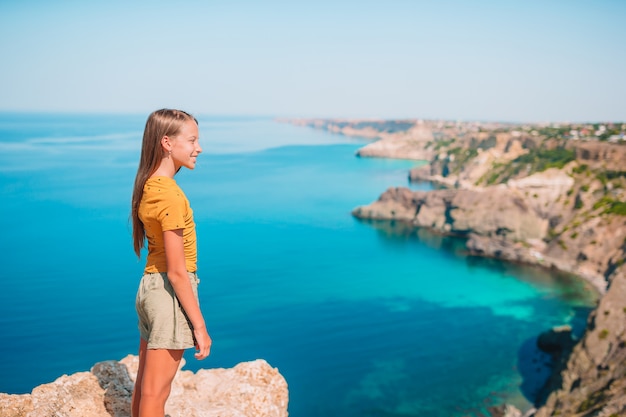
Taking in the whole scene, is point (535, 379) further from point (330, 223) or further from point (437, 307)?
point (330, 223)

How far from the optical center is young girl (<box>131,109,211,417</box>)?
357cm

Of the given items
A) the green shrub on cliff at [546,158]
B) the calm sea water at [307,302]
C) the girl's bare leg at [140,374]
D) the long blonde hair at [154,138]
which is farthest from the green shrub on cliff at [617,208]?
the long blonde hair at [154,138]

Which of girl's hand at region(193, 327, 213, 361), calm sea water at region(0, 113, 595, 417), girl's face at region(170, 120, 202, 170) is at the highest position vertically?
girl's face at region(170, 120, 202, 170)

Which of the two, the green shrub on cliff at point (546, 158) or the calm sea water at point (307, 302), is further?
the green shrub on cliff at point (546, 158)

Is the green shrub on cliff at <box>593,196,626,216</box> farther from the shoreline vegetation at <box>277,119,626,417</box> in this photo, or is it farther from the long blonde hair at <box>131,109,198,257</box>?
Answer: the long blonde hair at <box>131,109,198,257</box>

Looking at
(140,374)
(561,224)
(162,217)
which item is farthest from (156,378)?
(561,224)

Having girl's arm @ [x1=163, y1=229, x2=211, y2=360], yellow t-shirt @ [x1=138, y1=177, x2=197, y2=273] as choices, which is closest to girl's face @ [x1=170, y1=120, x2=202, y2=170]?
yellow t-shirt @ [x1=138, y1=177, x2=197, y2=273]

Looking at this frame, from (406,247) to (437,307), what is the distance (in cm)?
1686

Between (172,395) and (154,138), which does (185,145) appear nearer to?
(154,138)

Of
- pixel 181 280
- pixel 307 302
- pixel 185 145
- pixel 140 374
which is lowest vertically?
pixel 307 302

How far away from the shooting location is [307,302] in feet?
123

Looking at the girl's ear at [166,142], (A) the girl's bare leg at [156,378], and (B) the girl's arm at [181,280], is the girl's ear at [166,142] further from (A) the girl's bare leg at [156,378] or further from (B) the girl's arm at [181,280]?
(A) the girl's bare leg at [156,378]

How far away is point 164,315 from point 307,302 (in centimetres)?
3434

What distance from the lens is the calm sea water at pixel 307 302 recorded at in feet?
87.2
